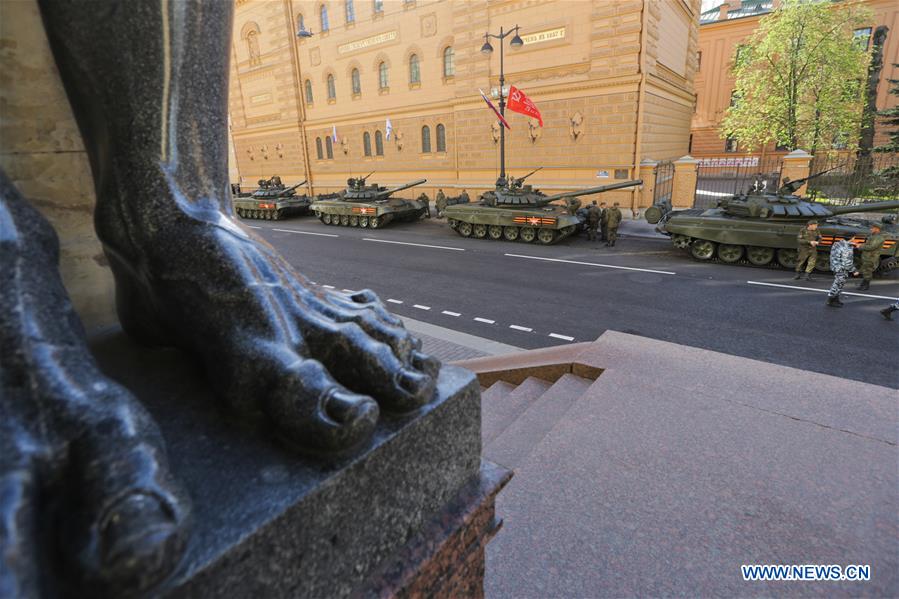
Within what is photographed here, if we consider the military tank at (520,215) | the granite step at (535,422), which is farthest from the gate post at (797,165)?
the granite step at (535,422)

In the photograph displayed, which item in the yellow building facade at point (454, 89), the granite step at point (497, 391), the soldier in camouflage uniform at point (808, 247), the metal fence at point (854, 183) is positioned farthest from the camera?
the yellow building facade at point (454, 89)

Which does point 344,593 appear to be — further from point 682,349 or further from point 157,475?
point 682,349

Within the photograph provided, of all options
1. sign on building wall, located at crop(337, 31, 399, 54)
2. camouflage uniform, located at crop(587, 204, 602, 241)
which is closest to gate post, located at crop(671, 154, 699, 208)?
camouflage uniform, located at crop(587, 204, 602, 241)

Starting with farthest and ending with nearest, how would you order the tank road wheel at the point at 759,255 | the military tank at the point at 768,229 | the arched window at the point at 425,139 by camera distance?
the arched window at the point at 425,139 < the tank road wheel at the point at 759,255 < the military tank at the point at 768,229

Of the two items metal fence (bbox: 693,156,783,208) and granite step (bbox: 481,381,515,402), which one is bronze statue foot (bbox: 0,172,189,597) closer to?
granite step (bbox: 481,381,515,402)

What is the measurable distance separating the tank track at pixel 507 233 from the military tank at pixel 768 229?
→ 3119 millimetres

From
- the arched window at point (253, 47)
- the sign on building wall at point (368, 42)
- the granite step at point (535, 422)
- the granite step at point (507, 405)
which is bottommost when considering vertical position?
the granite step at point (507, 405)

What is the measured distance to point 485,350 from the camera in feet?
22.7

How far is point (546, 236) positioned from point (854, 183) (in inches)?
533

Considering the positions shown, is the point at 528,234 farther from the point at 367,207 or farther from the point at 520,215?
the point at 367,207

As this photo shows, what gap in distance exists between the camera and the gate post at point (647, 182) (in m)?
19.4

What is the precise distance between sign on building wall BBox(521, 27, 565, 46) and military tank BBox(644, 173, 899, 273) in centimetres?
1053

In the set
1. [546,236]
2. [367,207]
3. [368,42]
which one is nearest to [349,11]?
[368,42]

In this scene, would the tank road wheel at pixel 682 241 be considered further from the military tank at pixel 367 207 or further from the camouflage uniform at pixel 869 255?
the military tank at pixel 367 207
